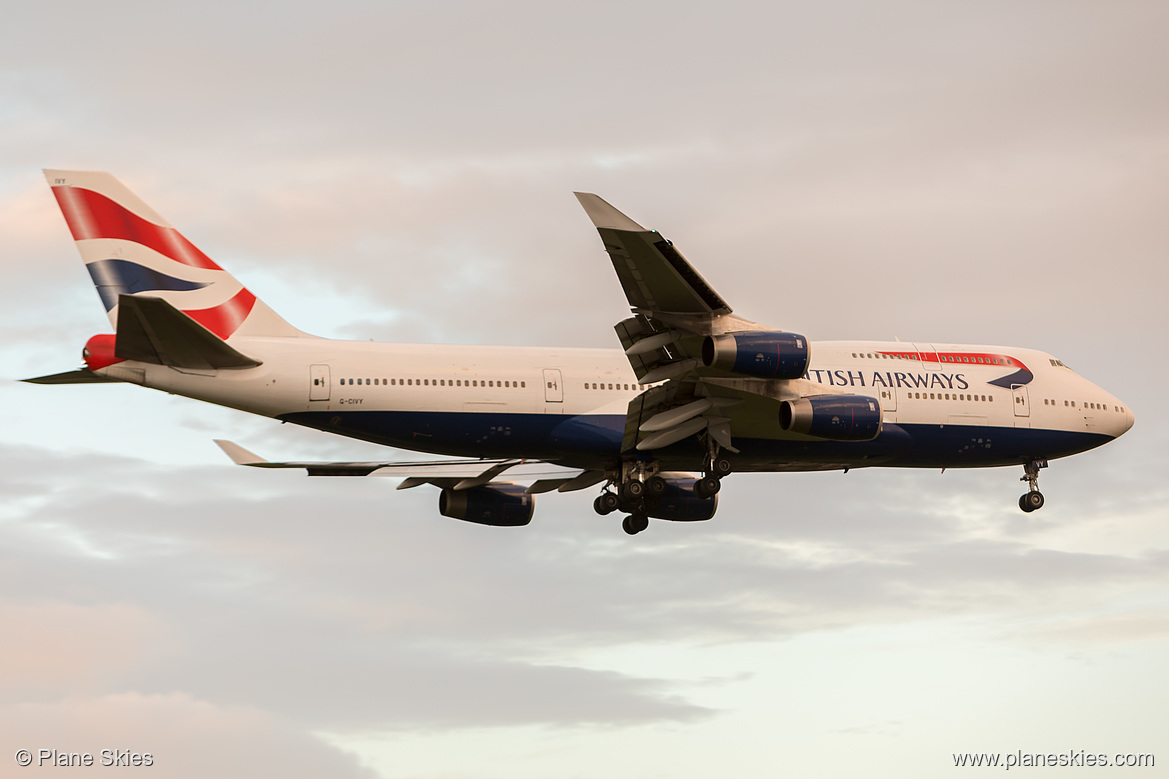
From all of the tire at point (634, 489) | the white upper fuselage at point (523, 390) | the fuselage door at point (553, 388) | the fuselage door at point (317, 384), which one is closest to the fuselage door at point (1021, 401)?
the white upper fuselage at point (523, 390)

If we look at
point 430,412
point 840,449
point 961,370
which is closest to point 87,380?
point 430,412

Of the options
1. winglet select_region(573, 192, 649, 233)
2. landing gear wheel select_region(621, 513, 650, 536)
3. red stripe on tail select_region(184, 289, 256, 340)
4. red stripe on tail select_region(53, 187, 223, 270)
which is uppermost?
red stripe on tail select_region(53, 187, 223, 270)

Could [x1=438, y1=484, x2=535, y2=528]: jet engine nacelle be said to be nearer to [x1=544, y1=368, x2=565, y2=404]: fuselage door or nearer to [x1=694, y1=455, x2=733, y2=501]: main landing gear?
[x1=544, y1=368, x2=565, y2=404]: fuselage door

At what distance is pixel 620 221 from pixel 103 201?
13804 millimetres

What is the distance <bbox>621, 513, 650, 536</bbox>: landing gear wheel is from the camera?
32.2 metres

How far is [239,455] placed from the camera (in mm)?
29844

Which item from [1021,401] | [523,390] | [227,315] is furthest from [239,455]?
[1021,401]

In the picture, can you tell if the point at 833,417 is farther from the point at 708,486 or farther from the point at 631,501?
the point at 631,501

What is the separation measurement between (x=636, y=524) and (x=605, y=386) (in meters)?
4.50

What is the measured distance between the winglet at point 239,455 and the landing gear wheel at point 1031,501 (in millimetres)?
19977

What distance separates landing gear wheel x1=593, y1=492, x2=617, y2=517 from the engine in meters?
6.98

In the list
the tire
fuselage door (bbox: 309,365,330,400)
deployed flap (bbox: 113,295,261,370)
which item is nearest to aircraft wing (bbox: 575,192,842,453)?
the tire

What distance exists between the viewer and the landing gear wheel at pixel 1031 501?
33562 mm

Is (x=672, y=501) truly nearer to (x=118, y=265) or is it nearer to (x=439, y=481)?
(x=439, y=481)
